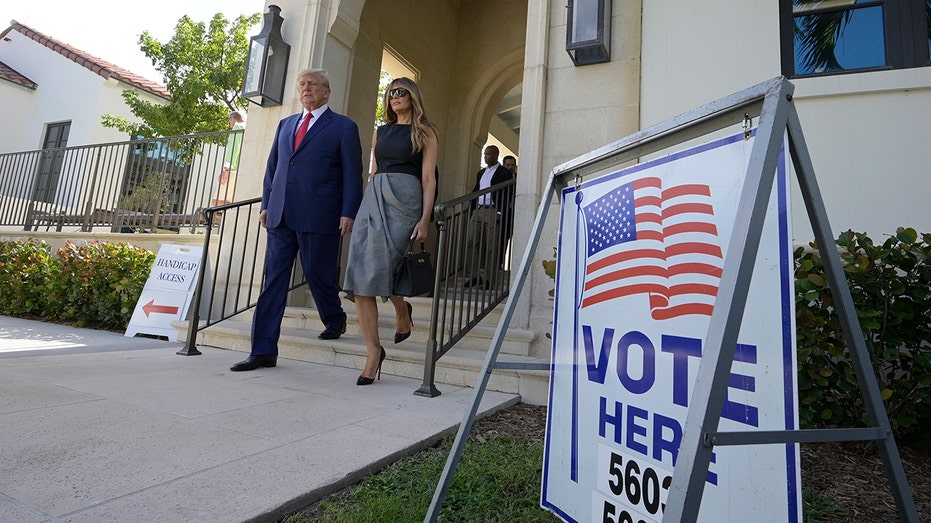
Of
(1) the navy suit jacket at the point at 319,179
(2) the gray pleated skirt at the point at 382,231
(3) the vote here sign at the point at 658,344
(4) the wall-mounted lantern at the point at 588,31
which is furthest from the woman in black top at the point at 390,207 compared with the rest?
(3) the vote here sign at the point at 658,344

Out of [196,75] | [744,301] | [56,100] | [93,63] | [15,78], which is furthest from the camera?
[15,78]

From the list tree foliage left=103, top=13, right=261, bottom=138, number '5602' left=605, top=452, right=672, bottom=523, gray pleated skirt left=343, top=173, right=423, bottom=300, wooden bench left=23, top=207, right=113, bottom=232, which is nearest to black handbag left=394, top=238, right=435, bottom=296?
gray pleated skirt left=343, top=173, right=423, bottom=300

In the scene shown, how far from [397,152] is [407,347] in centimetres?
137

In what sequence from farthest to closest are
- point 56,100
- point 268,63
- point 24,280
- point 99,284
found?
point 56,100 < point 24,280 < point 99,284 < point 268,63

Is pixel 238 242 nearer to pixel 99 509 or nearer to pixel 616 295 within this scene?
pixel 99 509

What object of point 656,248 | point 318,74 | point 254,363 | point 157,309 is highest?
point 318,74

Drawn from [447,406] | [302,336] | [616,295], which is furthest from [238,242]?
[616,295]

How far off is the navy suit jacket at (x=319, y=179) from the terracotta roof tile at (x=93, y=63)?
620 inches

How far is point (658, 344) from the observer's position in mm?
1137

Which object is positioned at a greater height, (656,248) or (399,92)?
(399,92)

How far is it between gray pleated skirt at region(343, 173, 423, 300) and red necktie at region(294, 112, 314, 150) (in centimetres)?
63

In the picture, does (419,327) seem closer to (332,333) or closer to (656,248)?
(332,333)

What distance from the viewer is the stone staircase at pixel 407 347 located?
119 inches

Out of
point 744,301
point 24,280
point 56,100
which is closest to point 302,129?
point 744,301
